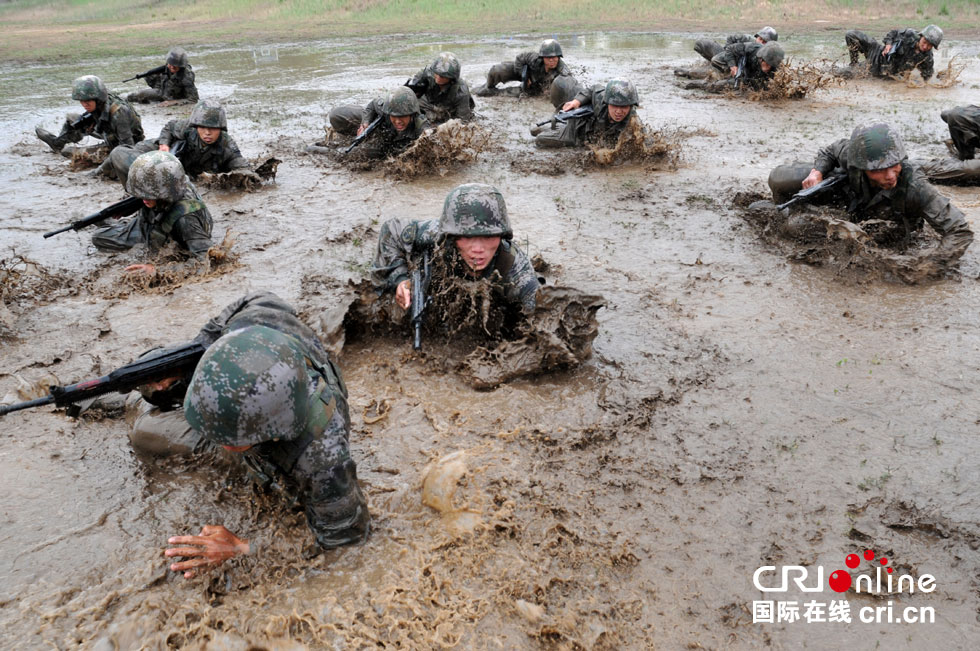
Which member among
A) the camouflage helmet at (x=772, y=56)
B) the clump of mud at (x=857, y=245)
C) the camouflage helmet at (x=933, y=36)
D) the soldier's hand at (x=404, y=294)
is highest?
the camouflage helmet at (x=933, y=36)

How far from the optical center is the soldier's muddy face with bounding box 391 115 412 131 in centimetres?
866

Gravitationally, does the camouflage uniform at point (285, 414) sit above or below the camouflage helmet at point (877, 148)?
below

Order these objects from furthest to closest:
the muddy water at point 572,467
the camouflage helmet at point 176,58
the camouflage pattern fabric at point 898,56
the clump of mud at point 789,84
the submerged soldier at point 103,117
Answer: the camouflage pattern fabric at point 898,56 < the camouflage helmet at point 176,58 < the clump of mud at point 789,84 < the submerged soldier at point 103,117 < the muddy water at point 572,467

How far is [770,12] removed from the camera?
76.9ft

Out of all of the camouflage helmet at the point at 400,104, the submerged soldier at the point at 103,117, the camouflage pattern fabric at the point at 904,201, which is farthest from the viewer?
the submerged soldier at the point at 103,117

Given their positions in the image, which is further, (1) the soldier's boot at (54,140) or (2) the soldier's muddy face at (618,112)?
(1) the soldier's boot at (54,140)

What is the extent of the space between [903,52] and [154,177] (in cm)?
1391

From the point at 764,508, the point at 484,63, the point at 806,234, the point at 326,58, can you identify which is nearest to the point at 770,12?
the point at 484,63

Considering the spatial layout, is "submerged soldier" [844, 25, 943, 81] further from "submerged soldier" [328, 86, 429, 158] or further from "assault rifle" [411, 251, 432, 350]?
"assault rifle" [411, 251, 432, 350]

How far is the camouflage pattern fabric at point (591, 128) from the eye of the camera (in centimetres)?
902

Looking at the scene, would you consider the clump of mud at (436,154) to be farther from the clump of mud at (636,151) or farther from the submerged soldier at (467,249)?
the submerged soldier at (467,249)

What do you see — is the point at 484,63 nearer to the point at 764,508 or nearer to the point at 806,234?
the point at 806,234

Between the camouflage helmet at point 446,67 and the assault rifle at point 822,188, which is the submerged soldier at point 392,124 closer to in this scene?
the camouflage helmet at point 446,67

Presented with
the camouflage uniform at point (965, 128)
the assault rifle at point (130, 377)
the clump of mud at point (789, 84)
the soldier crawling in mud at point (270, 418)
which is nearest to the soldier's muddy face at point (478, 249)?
the soldier crawling in mud at point (270, 418)
